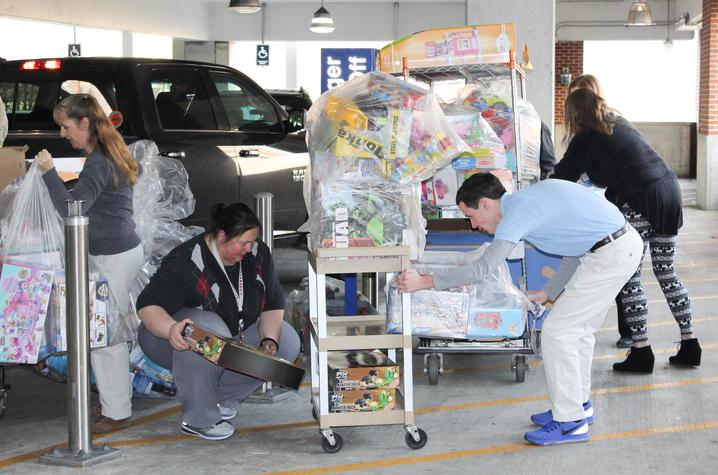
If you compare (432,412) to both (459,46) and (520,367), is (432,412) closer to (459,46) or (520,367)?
(520,367)

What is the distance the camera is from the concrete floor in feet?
16.8

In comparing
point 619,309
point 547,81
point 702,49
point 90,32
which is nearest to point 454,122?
point 619,309

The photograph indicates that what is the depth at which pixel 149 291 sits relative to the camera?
17.9ft

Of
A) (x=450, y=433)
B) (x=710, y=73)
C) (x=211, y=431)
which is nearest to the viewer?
(x=211, y=431)

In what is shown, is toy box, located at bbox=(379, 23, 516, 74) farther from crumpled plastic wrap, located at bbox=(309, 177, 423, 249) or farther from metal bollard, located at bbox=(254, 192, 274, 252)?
crumpled plastic wrap, located at bbox=(309, 177, 423, 249)

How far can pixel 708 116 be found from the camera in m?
17.0

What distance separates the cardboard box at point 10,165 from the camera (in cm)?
620

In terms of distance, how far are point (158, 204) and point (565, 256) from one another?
8.52 ft

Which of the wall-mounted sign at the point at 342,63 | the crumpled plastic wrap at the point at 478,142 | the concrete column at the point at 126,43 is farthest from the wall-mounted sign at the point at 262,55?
the crumpled plastic wrap at the point at 478,142

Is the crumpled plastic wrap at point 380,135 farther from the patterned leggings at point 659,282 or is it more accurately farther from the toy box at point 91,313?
the patterned leggings at point 659,282

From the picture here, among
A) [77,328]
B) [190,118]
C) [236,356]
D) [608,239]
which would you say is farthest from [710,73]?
[77,328]

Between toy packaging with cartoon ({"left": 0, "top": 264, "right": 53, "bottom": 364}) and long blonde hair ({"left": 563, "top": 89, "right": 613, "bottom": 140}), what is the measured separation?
3.36 metres

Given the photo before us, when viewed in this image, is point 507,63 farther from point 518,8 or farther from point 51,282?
point 518,8

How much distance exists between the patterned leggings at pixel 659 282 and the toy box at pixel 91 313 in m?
3.22
